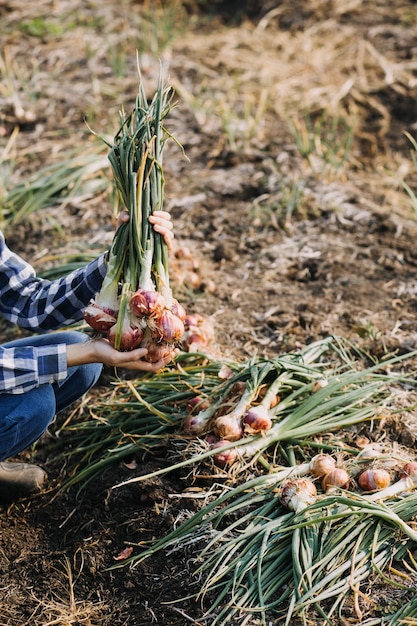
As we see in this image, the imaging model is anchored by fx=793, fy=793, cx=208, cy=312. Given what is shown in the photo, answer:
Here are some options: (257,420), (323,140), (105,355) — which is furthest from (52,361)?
(323,140)

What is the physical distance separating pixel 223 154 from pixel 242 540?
2.63 m

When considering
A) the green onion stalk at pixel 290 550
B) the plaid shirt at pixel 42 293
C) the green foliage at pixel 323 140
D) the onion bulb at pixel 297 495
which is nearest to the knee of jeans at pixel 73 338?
the plaid shirt at pixel 42 293

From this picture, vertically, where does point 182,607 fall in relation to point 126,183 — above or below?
below

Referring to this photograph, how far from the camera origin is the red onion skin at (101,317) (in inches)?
85.4

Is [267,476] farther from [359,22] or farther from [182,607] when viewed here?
[359,22]

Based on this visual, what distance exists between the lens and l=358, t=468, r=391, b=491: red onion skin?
7.38 ft

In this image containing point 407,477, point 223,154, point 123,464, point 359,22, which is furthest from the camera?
point 359,22

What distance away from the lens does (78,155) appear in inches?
170

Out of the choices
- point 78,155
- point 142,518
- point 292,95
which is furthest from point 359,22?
point 142,518

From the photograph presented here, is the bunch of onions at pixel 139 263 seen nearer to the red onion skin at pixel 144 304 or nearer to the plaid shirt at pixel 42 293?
the red onion skin at pixel 144 304

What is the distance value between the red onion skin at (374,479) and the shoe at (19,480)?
104 centimetres

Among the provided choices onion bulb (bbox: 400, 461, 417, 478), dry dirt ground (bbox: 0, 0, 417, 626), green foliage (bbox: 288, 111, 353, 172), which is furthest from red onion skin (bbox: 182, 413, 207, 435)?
green foliage (bbox: 288, 111, 353, 172)

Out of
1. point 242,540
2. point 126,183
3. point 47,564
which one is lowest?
point 47,564

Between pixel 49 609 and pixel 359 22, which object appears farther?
pixel 359 22
